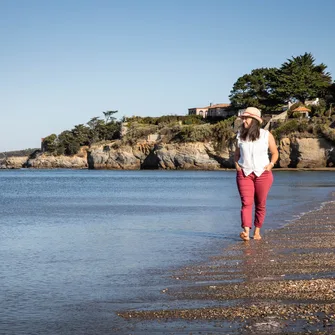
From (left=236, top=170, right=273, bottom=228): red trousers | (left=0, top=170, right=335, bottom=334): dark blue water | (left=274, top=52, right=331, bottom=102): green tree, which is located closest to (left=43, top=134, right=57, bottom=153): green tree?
(left=274, top=52, right=331, bottom=102): green tree

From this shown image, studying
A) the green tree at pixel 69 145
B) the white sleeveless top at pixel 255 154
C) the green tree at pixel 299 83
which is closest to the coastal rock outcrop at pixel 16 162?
the green tree at pixel 69 145

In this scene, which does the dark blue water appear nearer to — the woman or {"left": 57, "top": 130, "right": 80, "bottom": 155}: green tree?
the woman

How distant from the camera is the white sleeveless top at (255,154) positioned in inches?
379

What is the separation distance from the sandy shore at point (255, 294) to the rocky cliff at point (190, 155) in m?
69.1

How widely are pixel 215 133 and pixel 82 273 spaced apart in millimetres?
82241

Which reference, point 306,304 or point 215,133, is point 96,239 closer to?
point 306,304

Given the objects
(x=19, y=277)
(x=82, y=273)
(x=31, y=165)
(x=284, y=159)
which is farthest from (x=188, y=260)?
(x=31, y=165)

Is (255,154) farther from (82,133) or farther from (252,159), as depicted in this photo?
(82,133)

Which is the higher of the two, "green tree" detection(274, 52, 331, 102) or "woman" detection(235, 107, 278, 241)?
"green tree" detection(274, 52, 331, 102)

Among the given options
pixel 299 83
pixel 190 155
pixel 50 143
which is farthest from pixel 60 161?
pixel 299 83

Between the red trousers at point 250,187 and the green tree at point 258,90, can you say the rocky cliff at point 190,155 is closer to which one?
the green tree at point 258,90

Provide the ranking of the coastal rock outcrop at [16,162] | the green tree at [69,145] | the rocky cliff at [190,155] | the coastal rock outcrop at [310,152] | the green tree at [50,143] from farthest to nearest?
the coastal rock outcrop at [16,162] → the green tree at [50,143] → the green tree at [69,145] → the rocky cliff at [190,155] → the coastal rock outcrop at [310,152]

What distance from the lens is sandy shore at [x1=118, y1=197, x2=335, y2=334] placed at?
15.1 feet

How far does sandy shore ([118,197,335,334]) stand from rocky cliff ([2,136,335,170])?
227 feet
